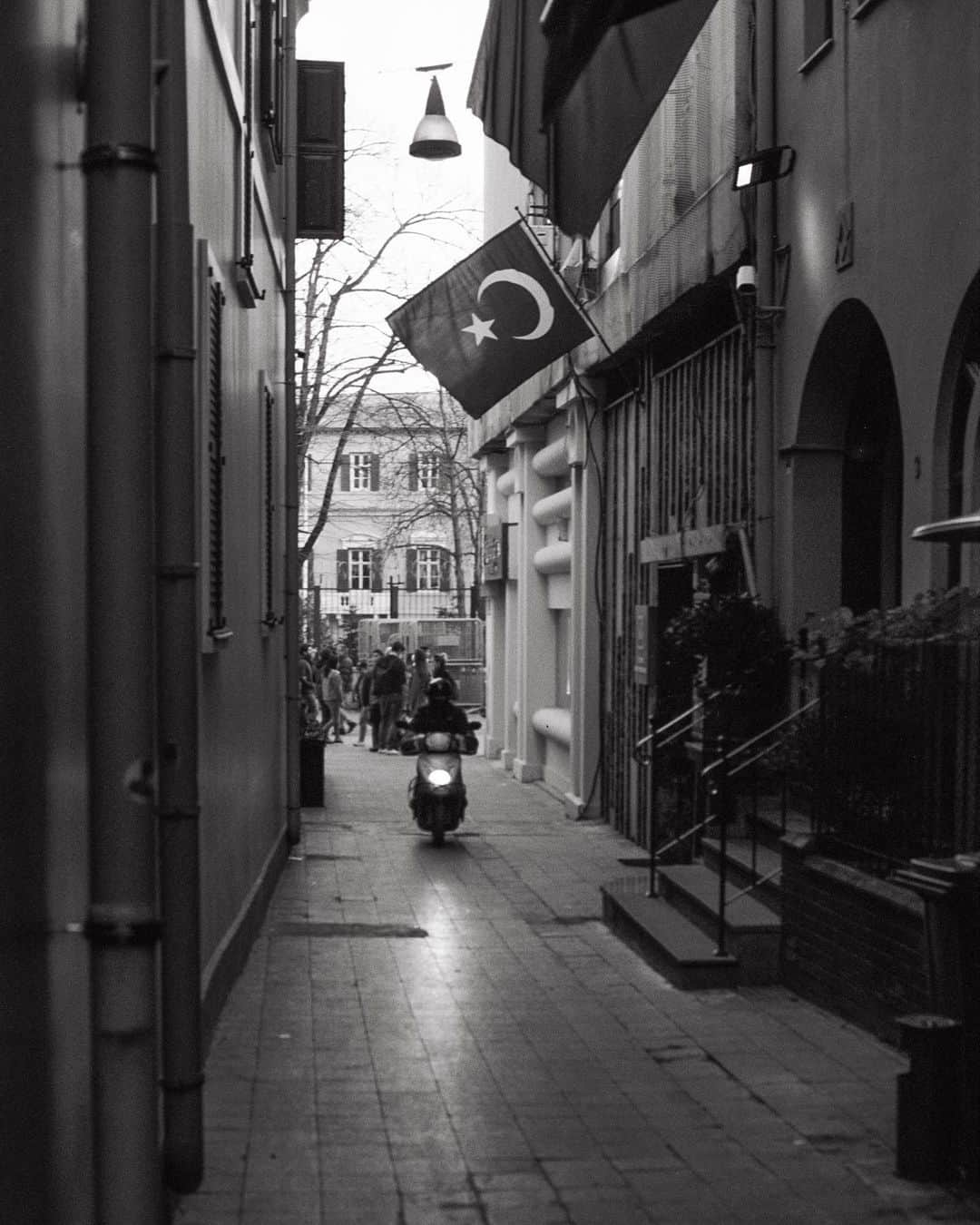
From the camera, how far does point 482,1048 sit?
9.06 meters

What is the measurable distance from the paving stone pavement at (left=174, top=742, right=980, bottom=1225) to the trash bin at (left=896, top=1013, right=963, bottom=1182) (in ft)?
0.31

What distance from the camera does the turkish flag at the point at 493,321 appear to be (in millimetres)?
15969

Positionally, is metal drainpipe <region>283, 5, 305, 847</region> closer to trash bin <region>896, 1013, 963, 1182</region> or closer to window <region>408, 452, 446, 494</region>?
trash bin <region>896, 1013, 963, 1182</region>

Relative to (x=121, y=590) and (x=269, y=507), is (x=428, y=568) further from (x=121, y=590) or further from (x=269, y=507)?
(x=121, y=590)

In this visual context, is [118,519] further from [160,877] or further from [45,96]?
[160,877]

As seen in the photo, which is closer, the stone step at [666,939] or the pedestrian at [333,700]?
the stone step at [666,939]

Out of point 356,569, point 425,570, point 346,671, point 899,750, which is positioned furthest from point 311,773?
point 356,569

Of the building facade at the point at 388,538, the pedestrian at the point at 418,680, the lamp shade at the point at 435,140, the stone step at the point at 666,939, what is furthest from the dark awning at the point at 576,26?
the building facade at the point at 388,538

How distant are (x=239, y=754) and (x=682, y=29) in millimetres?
5641

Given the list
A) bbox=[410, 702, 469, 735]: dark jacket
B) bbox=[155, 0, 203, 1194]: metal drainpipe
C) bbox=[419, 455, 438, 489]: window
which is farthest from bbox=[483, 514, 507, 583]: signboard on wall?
bbox=[155, 0, 203, 1194]: metal drainpipe

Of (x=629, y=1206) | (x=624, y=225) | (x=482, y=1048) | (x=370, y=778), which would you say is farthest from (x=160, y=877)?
(x=370, y=778)

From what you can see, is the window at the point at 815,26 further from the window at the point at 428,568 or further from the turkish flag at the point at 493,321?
the window at the point at 428,568

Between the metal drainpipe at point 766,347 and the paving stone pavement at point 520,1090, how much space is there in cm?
283

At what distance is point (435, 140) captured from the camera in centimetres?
2161
